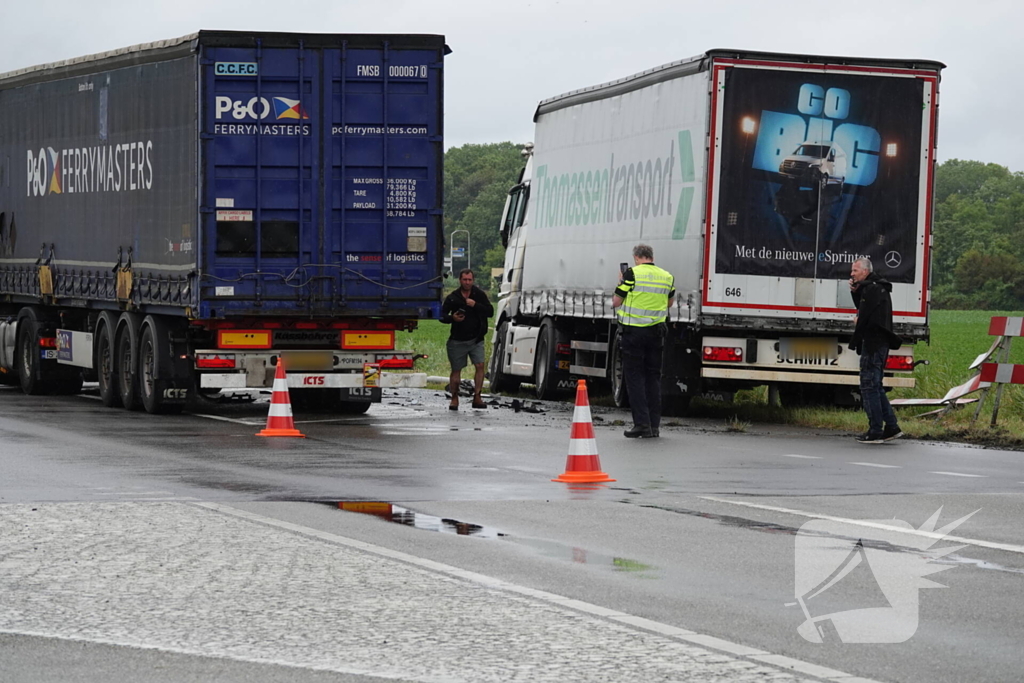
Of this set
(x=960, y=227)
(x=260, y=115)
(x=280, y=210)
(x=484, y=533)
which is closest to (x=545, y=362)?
(x=280, y=210)

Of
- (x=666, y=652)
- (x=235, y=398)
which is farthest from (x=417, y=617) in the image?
(x=235, y=398)

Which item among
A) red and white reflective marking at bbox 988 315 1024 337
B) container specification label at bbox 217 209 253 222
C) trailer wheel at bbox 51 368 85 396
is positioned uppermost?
container specification label at bbox 217 209 253 222

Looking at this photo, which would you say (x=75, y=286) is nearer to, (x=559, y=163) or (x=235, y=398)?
(x=235, y=398)

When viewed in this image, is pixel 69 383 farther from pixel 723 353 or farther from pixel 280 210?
pixel 723 353

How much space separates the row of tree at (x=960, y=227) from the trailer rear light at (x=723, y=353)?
3288 inches

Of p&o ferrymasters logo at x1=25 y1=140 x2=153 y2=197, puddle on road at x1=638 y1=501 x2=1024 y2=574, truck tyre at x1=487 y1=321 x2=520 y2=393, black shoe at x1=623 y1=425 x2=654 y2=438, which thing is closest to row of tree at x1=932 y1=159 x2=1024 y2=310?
truck tyre at x1=487 y1=321 x2=520 y2=393

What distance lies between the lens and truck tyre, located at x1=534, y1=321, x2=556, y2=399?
82.9 ft

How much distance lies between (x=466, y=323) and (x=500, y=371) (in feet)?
17.1

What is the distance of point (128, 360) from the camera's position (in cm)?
2133

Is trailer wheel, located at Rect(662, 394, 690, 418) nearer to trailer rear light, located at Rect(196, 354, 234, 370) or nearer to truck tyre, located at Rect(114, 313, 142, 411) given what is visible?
trailer rear light, located at Rect(196, 354, 234, 370)

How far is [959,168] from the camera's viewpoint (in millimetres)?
197375

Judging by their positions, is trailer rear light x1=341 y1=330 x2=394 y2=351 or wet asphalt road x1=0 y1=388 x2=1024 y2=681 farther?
trailer rear light x1=341 y1=330 x2=394 y2=351

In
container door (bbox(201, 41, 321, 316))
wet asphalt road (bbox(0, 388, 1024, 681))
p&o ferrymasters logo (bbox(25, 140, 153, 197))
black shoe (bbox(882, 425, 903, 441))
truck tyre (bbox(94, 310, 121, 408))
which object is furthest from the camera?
truck tyre (bbox(94, 310, 121, 408))

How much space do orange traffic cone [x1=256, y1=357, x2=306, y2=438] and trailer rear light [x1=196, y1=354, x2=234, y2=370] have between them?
2178mm
